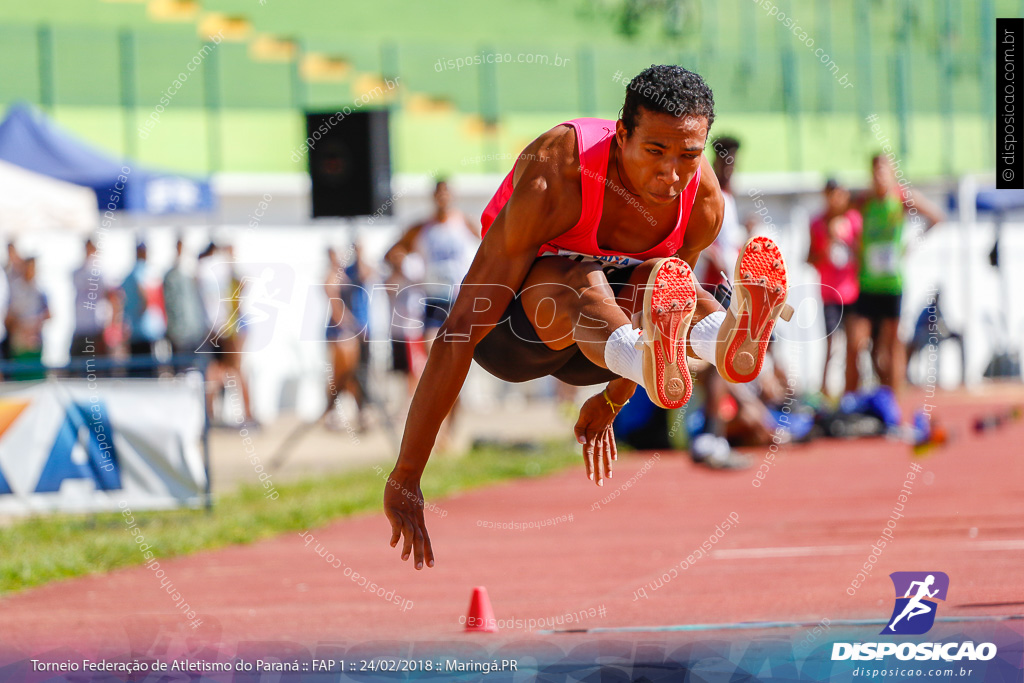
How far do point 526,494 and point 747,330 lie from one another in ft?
17.3

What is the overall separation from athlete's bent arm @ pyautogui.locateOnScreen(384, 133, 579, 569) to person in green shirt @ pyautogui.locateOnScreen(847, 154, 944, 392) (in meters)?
6.93

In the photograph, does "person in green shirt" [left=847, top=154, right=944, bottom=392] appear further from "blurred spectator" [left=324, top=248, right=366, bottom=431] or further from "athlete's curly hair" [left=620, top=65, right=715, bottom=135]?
"athlete's curly hair" [left=620, top=65, right=715, bottom=135]

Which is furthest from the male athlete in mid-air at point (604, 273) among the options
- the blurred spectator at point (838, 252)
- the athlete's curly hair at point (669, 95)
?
the blurred spectator at point (838, 252)

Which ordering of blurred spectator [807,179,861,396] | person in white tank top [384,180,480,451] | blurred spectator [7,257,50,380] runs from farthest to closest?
blurred spectator [7,257,50,380], blurred spectator [807,179,861,396], person in white tank top [384,180,480,451]

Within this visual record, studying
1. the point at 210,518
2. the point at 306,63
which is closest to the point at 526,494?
the point at 210,518

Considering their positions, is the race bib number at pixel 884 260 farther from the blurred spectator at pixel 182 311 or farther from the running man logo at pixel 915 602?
the blurred spectator at pixel 182 311

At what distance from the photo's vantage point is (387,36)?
2328cm

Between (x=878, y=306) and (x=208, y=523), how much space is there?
5.99 m

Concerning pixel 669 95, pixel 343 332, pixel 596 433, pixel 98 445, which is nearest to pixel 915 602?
pixel 596 433

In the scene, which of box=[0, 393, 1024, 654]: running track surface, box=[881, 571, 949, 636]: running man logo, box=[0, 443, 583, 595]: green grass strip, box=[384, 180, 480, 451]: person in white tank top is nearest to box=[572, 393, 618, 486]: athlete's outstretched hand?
box=[0, 393, 1024, 654]: running track surface

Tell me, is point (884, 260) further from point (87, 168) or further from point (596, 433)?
point (87, 168)

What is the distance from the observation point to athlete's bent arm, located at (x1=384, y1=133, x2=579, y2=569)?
13.2 ft

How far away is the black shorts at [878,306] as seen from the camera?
1055 cm

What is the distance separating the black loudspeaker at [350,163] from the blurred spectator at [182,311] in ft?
10.2
